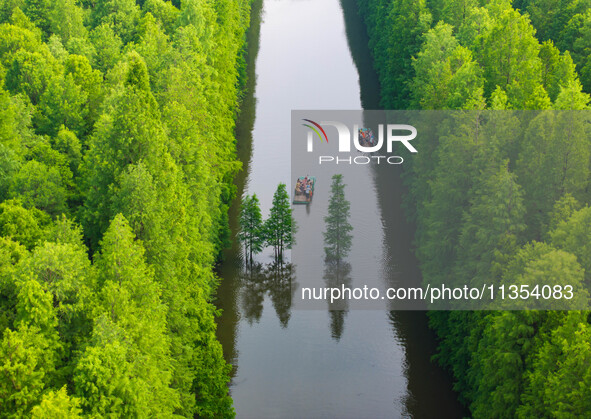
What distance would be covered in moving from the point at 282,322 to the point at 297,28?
85758mm

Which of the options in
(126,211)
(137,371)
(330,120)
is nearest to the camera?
(137,371)

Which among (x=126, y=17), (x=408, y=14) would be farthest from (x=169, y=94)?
(x=408, y=14)

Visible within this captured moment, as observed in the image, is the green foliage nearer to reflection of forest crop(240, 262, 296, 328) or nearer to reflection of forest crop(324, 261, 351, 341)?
reflection of forest crop(324, 261, 351, 341)

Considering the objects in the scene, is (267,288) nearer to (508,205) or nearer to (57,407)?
(508,205)

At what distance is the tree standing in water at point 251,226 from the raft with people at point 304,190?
10.2 metres

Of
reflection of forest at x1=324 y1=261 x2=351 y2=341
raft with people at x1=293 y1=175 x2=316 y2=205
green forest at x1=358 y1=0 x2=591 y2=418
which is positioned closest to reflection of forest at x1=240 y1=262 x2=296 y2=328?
reflection of forest at x1=324 y1=261 x2=351 y2=341

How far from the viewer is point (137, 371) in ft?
123

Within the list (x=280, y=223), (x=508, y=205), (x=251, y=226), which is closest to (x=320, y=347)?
(x=280, y=223)

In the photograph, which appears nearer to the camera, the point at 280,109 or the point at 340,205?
the point at 340,205

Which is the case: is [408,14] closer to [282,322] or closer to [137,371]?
[282,322]

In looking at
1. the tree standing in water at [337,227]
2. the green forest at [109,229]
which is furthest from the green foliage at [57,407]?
the tree standing in water at [337,227]

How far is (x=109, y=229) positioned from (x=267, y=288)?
2907 centimetres

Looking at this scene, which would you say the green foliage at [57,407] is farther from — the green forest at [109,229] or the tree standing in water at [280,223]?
the tree standing in water at [280,223]

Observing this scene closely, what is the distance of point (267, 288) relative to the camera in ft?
222
